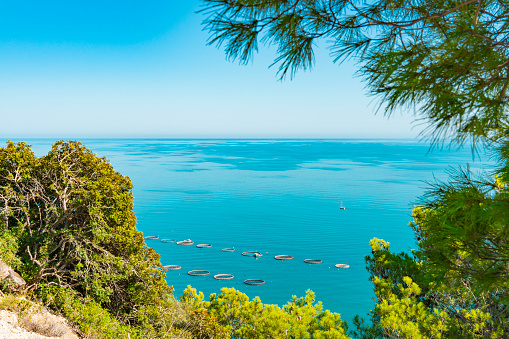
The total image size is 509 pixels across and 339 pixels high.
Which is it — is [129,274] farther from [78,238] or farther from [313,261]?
[313,261]

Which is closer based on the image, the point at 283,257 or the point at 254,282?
the point at 254,282

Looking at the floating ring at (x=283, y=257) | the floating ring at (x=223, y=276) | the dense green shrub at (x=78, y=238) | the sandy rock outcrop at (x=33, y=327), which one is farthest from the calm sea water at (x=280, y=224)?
the sandy rock outcrop at (x=33, y=327)

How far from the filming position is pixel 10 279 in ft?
22.9

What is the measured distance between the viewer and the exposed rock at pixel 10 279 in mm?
6840

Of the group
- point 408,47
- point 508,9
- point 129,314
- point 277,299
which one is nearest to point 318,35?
point 408,47

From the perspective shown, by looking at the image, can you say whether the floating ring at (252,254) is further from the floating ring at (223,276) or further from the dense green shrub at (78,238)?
the dense green shrub at (78,238)

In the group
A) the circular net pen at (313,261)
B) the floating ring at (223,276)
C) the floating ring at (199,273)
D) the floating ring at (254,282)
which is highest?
the circular net pen at (313,261)

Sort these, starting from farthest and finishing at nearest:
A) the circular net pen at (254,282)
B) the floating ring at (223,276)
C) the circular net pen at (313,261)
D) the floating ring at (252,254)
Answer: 1. the floating ring at (252,254)
2. the circular net pen at (313,261)
3. the floating ring at (223,276)
4. the circular net pen at (254,282)

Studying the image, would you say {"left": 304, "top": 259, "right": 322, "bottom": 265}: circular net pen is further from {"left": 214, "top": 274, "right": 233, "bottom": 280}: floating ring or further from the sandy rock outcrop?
the sandy rock outcrop

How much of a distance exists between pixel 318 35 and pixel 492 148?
2.12 metres

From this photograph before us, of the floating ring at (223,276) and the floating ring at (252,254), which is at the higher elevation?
the floating ring at (252,254)

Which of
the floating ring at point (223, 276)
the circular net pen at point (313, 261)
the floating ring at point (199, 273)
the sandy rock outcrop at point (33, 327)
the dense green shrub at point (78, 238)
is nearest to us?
the sandy rock outcrop at point (33, 327)

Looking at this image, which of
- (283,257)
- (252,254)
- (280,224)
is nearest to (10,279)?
(283,257)

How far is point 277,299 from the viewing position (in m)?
23.2
